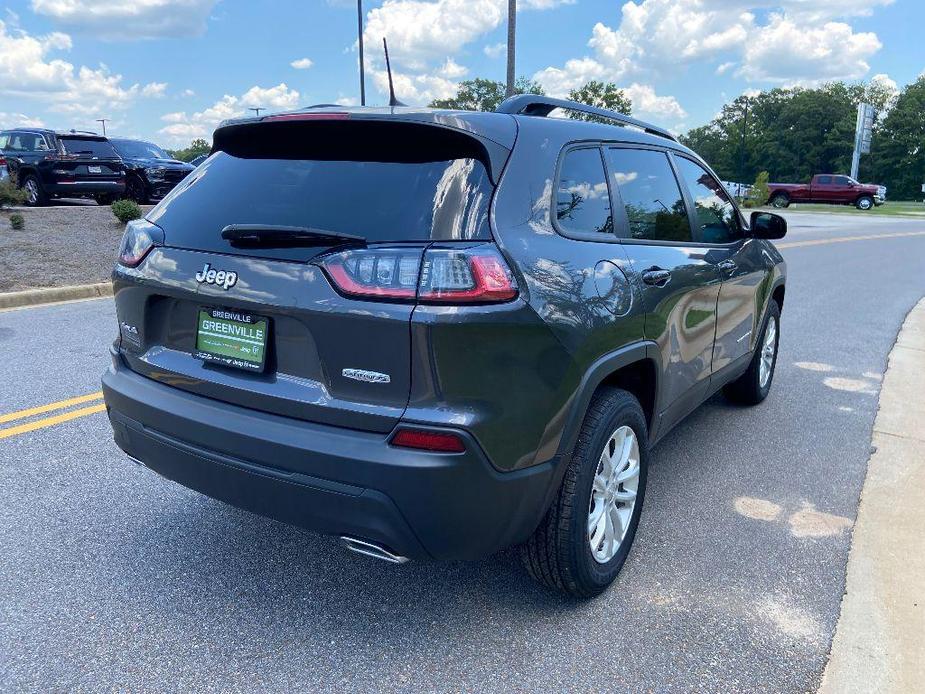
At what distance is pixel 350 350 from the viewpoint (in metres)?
2.26

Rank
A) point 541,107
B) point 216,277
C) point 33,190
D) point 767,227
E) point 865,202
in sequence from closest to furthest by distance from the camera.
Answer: point 216,277
point 541,107
point 767,227
point 33,190
point 865,202

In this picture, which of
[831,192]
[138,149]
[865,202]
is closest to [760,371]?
[138,149]

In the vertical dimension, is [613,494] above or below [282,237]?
below

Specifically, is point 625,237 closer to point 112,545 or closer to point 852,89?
point 112,545

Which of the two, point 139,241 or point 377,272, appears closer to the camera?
point 377,272

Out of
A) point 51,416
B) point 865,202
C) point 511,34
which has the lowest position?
point 51,416

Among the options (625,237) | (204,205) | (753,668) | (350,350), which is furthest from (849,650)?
(204,205)

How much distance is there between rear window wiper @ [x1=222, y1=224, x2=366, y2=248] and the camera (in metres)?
2.33

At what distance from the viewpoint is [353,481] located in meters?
2.24

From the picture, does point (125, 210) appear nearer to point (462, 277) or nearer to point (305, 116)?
point (305, 116)

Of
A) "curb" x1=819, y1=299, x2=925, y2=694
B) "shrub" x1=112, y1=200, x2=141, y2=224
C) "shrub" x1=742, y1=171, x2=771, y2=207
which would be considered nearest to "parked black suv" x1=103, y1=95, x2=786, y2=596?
"curb" x1=819, y1=299, x2=925, y2=694

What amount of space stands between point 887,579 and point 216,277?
2.88 metres

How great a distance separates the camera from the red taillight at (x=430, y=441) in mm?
2201

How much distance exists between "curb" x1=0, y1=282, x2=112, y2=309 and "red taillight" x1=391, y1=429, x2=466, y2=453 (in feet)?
26.1
